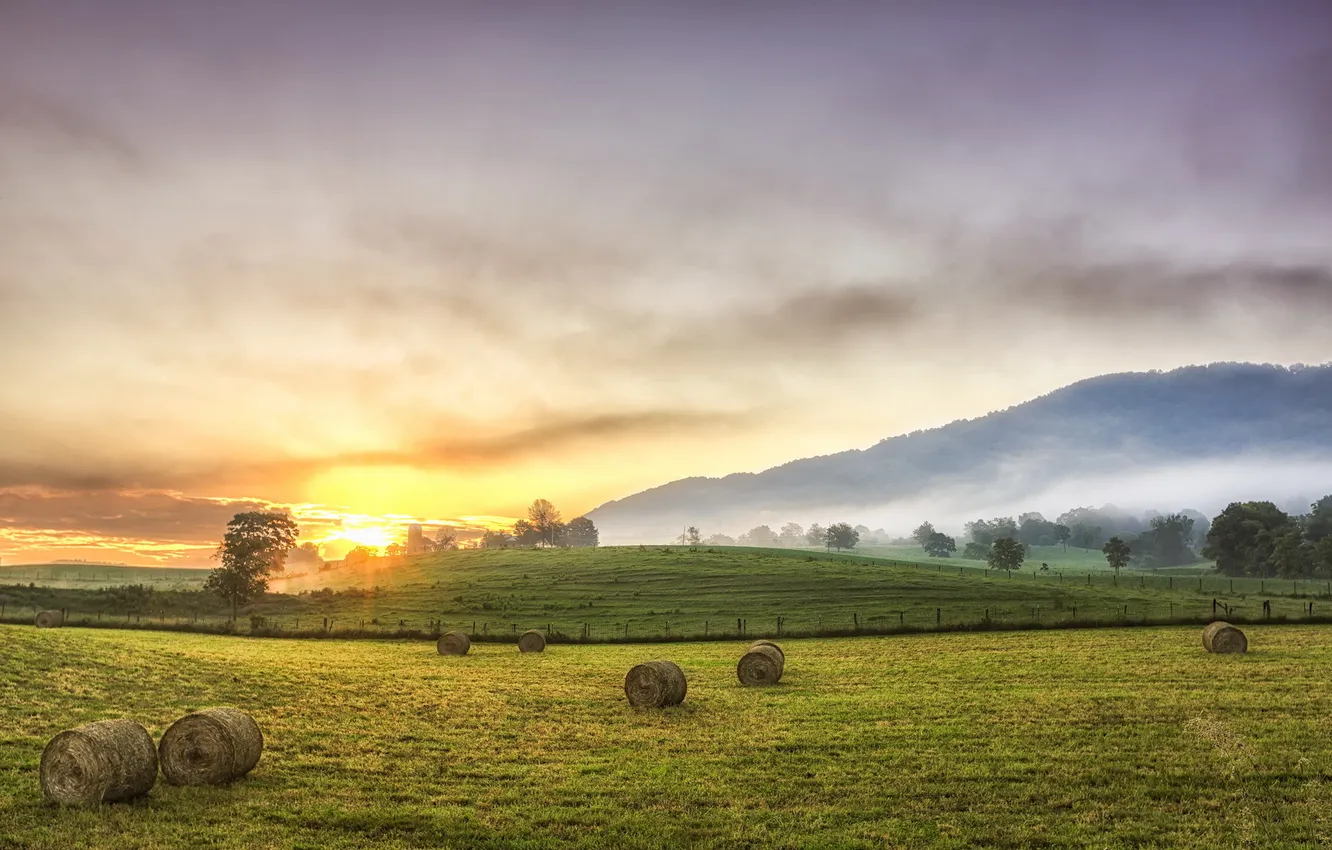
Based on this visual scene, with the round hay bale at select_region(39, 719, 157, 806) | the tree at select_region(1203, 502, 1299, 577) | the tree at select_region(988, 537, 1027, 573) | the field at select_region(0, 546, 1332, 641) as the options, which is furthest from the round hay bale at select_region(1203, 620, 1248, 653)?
the tree at select_region(1203, 502, 1299, 577)

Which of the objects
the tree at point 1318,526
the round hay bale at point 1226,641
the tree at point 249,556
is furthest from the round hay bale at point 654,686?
the tree at point 1318,526

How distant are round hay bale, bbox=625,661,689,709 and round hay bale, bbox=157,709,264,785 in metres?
12.6

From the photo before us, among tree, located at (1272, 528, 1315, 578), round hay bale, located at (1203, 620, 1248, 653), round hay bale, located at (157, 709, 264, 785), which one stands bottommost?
tree, located at (1272, 528, 1315, 578)

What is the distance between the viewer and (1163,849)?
13.4 metres

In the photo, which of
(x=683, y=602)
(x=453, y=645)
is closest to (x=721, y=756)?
(x=453, y=645)

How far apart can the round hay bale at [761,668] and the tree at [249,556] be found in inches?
3085

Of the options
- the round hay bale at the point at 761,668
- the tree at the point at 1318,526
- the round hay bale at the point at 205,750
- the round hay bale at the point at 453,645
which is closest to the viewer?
the round hay bale at the point at 205,750

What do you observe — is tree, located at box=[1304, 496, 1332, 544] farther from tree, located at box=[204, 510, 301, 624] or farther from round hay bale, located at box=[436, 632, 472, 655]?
tree, located at box=[204, 510, 301, 624]

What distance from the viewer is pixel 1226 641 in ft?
124

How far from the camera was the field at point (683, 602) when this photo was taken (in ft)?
219

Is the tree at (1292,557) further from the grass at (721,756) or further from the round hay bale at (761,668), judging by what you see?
the round hay bale at (761,668)

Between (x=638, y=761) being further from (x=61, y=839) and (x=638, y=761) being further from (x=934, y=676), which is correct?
(x=934, y=676)

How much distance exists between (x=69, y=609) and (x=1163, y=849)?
97.9 m

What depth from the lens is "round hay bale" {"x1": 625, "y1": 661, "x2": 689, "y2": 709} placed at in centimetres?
2678
